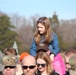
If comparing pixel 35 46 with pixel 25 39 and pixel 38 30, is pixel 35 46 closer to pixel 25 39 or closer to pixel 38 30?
pixel 38 30

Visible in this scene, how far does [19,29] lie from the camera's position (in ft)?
268

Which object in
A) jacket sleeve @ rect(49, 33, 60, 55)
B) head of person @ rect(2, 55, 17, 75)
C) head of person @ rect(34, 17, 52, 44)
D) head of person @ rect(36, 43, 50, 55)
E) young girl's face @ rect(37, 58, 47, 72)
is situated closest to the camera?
head of person @ rect(2, 55, 17, 75)

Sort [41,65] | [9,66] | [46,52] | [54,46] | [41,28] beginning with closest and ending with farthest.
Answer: [9,66] < [41,65] < [46,52] < [41,28] < [54,46]

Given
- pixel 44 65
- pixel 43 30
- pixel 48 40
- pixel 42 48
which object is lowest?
pixel 44 65

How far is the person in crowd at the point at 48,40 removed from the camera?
6418 millimetres

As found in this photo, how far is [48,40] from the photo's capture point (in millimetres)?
6469

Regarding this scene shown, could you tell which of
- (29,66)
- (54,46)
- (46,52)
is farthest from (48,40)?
(29,66)

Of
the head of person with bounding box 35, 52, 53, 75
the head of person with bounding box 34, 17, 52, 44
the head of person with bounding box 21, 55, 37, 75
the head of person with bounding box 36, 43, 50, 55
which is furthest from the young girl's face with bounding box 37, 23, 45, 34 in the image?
the head of person with bounding box 21, 55, 37, 75

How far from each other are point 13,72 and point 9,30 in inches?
1898

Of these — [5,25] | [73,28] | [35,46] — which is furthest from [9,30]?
[35,46]

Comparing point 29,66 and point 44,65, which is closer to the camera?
point 29,66

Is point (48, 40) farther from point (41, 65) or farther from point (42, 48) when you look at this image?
point (41, 65)

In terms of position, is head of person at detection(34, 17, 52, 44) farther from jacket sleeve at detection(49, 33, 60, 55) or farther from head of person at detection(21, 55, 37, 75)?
head of person at detection(21, 55, 37, 75)

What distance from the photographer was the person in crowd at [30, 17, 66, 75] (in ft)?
21.1
